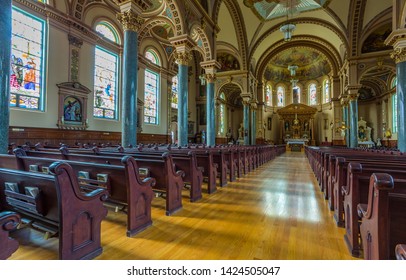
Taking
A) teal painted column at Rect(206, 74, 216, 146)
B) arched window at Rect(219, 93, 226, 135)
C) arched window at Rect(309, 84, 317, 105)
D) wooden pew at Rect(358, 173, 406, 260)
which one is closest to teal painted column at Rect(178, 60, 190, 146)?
teal painted column at Rect(206, 74, 216, 146)

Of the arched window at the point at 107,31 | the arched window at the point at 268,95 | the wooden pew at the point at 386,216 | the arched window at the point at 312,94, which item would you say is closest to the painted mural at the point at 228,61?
the arched window at the point at 268,95

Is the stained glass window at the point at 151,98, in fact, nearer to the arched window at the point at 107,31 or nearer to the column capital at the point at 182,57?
the arched window at the point at 107,31

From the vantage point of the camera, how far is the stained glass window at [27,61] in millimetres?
8156

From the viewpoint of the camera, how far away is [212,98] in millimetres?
12508

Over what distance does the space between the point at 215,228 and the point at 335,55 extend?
23334mm

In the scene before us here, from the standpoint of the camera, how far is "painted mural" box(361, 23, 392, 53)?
47.1 feet

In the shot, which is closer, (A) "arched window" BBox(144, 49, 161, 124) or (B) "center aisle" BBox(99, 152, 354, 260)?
(B) "center aisle" BBox(99, 152, 354, 260)

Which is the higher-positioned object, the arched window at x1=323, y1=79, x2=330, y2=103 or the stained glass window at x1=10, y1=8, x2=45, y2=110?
the arched window at x1=323, y1=79, x2=330, y2=103

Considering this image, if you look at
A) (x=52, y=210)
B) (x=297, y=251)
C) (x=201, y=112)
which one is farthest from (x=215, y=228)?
(x=201, y=112)

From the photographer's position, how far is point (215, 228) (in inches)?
106

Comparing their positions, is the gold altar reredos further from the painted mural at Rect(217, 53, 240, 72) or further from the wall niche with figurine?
the wall niche with figurine

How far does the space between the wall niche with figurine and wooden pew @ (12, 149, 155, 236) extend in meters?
7.76

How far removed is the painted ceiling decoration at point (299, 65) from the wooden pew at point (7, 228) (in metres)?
25.2

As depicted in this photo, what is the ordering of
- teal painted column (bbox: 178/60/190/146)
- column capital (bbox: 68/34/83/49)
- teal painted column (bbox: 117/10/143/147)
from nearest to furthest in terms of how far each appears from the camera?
teal painted column (bbox: 117/10/143/147) < teal painted column (bbox: 178/60/190/146) < column capital (bbox: 68/34/83/49)
